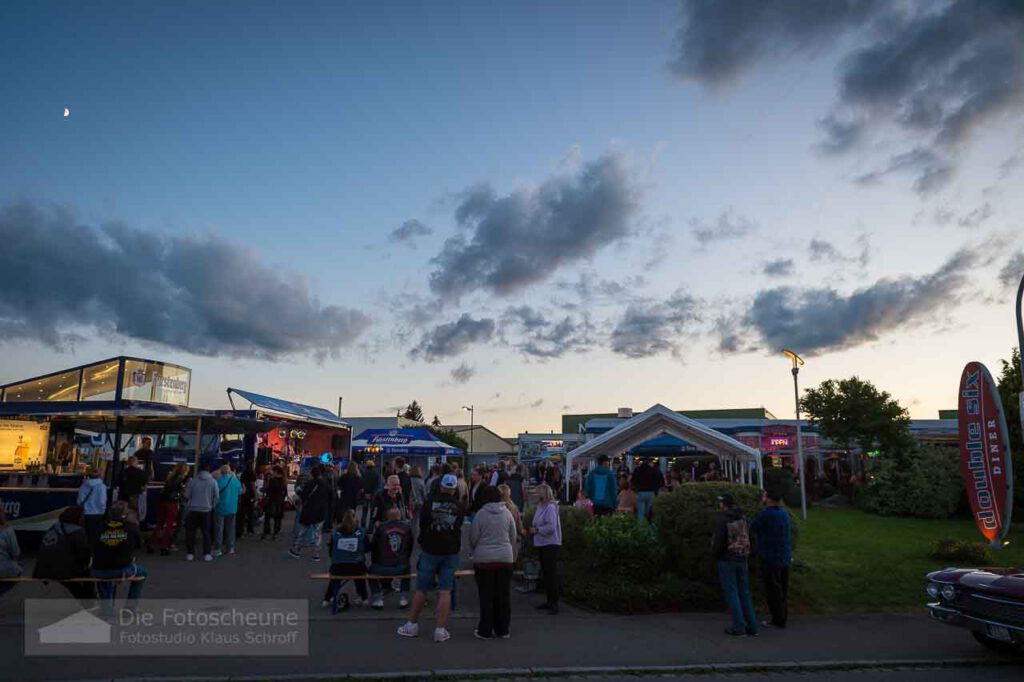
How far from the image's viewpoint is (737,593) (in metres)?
8.06

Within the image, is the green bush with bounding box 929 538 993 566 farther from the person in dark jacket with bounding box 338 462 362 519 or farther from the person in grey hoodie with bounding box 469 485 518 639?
the person in dark jacket with bounding box 338 462 362 519

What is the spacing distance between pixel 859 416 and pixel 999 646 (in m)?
22.9

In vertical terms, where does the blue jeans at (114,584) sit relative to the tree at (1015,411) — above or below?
below

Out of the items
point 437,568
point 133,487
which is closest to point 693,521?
point 437,568

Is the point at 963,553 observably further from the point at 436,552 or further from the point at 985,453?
the point at 436,552

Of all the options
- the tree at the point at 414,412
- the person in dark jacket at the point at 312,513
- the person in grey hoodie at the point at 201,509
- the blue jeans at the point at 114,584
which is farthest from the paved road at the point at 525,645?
the tree at the point at 414,412

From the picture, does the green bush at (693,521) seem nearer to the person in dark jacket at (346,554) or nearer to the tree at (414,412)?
the person in dark jacket at (346,554)

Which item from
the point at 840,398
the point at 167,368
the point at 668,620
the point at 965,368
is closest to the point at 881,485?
the point at 840,398

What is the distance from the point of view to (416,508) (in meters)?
15.0

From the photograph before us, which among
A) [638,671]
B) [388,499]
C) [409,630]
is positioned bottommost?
[638,671]

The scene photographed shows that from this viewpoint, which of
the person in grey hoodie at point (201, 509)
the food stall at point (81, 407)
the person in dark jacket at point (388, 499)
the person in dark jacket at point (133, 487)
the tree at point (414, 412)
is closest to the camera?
the person in dark jacket at point (388, 499)

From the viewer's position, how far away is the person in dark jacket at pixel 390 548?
8633mm

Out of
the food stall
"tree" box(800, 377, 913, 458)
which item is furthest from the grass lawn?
the food stall

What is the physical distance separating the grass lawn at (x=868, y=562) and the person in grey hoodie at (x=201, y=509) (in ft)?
33.0
